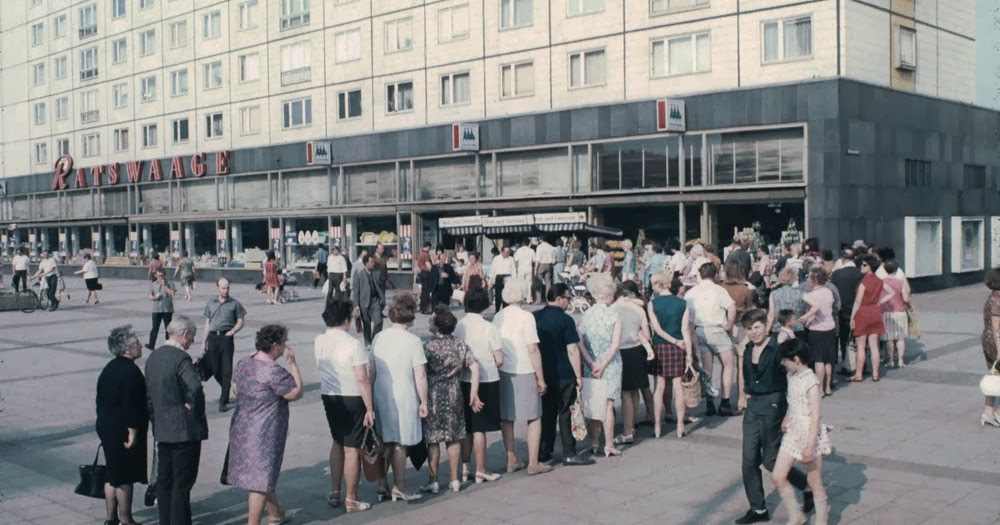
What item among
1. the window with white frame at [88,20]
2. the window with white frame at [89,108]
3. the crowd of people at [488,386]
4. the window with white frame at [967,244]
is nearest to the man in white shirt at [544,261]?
the window with white frame at [967,244]

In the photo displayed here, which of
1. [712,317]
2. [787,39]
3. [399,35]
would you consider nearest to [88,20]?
[399,35]

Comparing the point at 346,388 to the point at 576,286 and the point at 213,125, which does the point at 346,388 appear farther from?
the point at 213,125

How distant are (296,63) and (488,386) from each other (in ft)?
118

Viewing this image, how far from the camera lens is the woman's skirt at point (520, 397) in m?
9.51

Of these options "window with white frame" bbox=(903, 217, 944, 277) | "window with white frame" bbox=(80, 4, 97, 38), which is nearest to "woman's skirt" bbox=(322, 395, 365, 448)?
"window with white frame" bbox=(903, 217, 944, 277)

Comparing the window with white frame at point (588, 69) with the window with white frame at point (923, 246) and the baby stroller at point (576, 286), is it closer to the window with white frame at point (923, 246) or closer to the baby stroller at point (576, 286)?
the baby stroller at point (576, 286)

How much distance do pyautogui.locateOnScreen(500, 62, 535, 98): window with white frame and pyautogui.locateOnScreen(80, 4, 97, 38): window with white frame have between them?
3197cm

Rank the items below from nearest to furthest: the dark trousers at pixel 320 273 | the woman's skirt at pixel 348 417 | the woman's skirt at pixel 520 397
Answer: the woman's skirt at pixel 348 417 < the woman's skirt at pixel 520 397 < the dark trousers at pixel 320 273

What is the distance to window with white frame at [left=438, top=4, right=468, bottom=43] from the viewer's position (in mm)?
36312

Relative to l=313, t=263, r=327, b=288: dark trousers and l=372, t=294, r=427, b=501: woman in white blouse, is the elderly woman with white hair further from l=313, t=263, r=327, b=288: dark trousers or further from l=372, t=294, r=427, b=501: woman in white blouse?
l=313, t=263, r=327, b=288: dark trousers

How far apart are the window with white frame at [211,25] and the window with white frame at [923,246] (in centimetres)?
3188

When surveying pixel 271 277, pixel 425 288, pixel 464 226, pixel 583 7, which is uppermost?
pixel 583 7

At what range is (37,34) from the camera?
62.3m

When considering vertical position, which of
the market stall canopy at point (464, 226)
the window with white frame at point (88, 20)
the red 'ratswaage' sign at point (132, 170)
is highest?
the window with white frame at point (88, 20)
